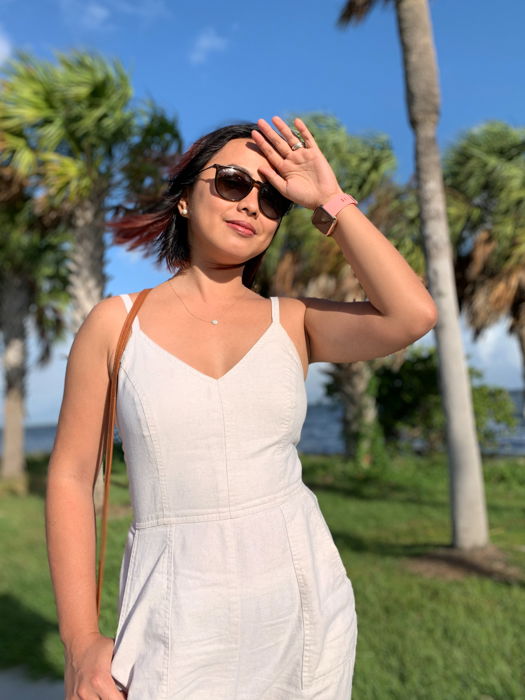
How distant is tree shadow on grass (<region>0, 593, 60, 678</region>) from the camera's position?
4.42 m

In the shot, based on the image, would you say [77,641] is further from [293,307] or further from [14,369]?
[14,369]

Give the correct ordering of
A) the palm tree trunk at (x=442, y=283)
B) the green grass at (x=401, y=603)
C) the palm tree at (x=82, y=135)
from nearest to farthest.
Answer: the green grass at (x=401, y=603), the palm tree trunk at (x=442, y=283), the palm tree at (x=82, y=135)

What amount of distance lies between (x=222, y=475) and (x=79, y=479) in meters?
0.33

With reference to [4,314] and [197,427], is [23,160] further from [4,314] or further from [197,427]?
[197,427]

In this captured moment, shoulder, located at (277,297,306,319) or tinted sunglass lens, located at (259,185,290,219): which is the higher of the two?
tinted sunglass lens, located at (259,185,290,219)

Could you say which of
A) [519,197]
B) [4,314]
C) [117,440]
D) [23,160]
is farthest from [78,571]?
[4,314]

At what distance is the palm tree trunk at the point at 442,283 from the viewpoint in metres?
6.62

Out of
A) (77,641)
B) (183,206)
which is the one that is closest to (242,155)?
(183,206)

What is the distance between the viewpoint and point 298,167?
149 cm

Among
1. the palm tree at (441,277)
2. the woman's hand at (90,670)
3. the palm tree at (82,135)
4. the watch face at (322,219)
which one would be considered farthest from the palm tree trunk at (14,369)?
the watch face at (322,219)

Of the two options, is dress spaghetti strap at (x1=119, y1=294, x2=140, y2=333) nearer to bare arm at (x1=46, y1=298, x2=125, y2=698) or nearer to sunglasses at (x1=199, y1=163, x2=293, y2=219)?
bare arm at (x1=46, y1=298, x2=125, y2=698)

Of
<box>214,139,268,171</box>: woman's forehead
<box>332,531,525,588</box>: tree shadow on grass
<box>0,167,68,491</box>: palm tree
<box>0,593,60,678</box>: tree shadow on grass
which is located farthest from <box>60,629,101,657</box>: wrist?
<box>0,167,68,491</box>: palm tree

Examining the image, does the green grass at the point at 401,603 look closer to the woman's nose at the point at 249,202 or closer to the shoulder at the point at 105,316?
the shoulder at the point at 105,316

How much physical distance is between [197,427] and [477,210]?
1178cm
